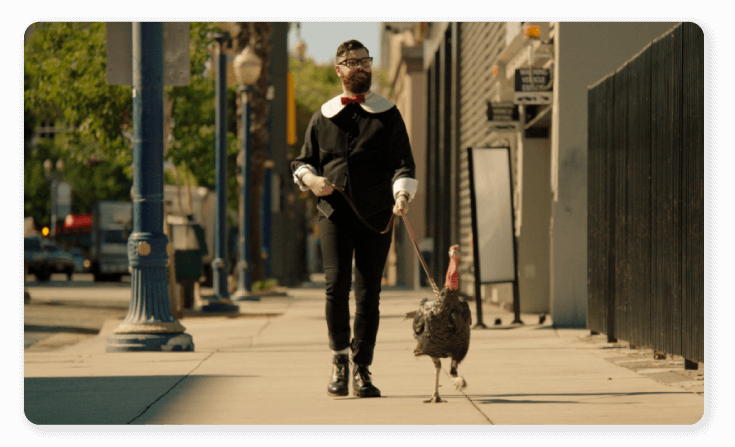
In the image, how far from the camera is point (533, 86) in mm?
12812

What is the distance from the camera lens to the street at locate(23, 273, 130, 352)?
13.2 meters

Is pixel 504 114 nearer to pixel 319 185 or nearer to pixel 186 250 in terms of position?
pixel 186 250

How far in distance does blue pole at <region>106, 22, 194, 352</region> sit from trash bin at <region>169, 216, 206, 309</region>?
281 inches


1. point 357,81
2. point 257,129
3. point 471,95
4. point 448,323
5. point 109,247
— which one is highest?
point 471,95

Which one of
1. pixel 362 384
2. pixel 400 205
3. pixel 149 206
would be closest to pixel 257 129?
pixel 149 206

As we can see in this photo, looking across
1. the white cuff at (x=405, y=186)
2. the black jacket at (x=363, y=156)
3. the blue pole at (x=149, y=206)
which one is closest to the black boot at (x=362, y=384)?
the black jacket at (x=363, y=156)

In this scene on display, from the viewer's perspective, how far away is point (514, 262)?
1259 centimetres

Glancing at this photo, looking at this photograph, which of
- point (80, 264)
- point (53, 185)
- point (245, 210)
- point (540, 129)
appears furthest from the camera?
point (53, 185)

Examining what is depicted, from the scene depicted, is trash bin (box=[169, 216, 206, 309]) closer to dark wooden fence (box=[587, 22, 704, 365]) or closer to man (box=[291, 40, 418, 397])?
dark wooden fence (box=[587, 22, 704, 365])

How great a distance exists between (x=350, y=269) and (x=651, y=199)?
273 cm
